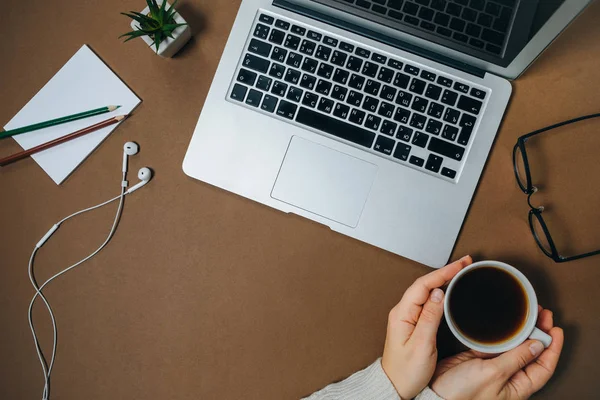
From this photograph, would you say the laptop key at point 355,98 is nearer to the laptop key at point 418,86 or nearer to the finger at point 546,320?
the laptop key at point 418,86

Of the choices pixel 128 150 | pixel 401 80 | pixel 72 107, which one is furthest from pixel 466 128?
pixel 72 107

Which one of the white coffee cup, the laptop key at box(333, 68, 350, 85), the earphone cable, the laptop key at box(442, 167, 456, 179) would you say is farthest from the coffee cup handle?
the earphone cable

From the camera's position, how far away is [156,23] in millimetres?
756

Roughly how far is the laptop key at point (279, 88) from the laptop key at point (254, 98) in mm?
25

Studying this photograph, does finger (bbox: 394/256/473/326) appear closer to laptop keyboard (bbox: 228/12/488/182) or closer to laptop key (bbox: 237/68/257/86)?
laptop keyboard (bbox: 228/12/488/182)

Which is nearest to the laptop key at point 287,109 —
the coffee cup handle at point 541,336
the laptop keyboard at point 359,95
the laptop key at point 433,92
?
the laptop keyboard at point 359,95

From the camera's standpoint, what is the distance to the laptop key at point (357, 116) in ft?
2.49

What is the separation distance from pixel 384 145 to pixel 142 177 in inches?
15.9

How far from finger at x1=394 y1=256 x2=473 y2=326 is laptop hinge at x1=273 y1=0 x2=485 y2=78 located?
0.30 m

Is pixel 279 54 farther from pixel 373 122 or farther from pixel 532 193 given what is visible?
pixel 532 193

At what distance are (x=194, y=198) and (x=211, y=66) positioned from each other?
0.23 metres

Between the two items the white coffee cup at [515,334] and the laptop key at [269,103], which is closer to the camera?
the white coffee cup at [515,334]

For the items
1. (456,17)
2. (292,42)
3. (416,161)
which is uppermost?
(456,17)

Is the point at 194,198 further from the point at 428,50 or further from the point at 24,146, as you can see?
the point at 428,50
